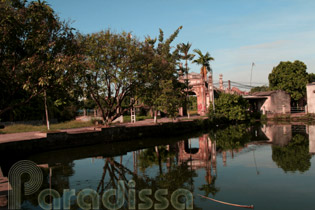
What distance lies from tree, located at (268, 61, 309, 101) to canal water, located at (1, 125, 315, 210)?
30.4 meters

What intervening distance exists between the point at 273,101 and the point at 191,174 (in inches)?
1392

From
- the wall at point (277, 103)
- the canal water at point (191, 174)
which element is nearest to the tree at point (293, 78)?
the wall at point (277, 103)

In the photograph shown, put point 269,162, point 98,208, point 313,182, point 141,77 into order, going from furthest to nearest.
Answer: point 141,77 < point 269,162 < point 313,182 < point 98,208

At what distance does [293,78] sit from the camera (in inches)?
1673

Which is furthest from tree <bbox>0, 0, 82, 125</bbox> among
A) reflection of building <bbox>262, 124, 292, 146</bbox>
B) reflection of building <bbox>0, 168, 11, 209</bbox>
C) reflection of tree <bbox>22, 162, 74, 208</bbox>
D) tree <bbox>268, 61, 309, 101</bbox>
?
tree <bbox>268, 61, 309, 101</bbox>

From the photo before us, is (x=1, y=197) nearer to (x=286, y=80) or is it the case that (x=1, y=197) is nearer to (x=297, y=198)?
(x=297, y=198)

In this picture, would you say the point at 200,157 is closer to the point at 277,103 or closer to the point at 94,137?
the point at 94,137

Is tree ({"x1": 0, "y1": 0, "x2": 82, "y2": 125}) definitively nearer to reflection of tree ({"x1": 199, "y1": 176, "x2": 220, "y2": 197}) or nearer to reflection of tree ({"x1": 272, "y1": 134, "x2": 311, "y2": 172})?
reflection of tree ({"x1": 199, "y1": 176, "x2": 220, "y2": 197})

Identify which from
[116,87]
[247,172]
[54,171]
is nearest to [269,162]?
[247,172]

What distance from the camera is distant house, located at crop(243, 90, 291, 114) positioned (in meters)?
40.7

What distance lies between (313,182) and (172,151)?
769cm

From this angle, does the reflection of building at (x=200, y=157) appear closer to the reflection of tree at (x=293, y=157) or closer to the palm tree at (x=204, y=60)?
the reflection of tree at (x=293, y=157)

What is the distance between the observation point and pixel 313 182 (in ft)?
28.3

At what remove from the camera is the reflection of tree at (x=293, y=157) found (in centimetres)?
1073
